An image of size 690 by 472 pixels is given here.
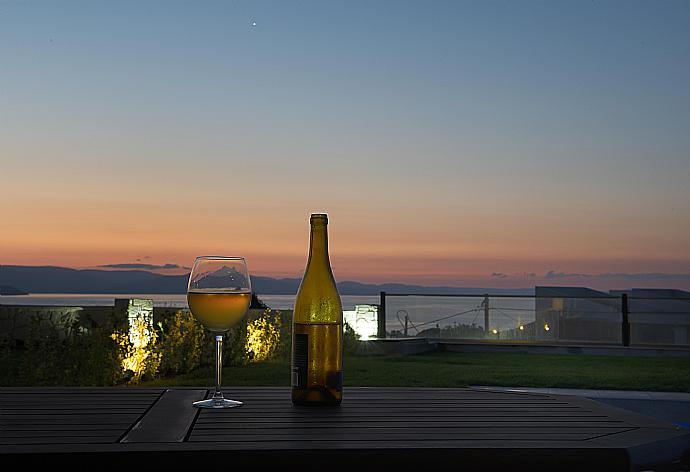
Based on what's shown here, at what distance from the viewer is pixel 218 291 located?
153cm

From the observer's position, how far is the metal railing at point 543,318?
475 inches

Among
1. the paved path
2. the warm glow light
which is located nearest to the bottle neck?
the paved path

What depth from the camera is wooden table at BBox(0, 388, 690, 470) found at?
1.08 meters

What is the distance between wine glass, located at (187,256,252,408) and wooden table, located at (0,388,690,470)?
0.18 m

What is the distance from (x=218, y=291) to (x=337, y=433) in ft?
1.52

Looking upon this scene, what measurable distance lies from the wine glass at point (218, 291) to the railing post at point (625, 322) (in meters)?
11.9

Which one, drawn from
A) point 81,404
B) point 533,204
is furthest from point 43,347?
point 533,204

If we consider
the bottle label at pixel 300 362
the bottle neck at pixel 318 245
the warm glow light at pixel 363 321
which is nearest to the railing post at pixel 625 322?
the warm glow light at pixel 363 321

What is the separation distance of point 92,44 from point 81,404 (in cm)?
772

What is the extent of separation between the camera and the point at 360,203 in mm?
12109

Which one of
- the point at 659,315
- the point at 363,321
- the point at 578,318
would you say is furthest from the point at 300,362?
the point at 659,315

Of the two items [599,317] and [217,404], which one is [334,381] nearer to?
[217,404]

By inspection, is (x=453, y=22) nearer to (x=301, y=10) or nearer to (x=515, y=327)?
(x=301, y=10)

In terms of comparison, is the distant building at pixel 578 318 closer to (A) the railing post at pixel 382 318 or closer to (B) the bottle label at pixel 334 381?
(A) the railing post at pixel 382 318
